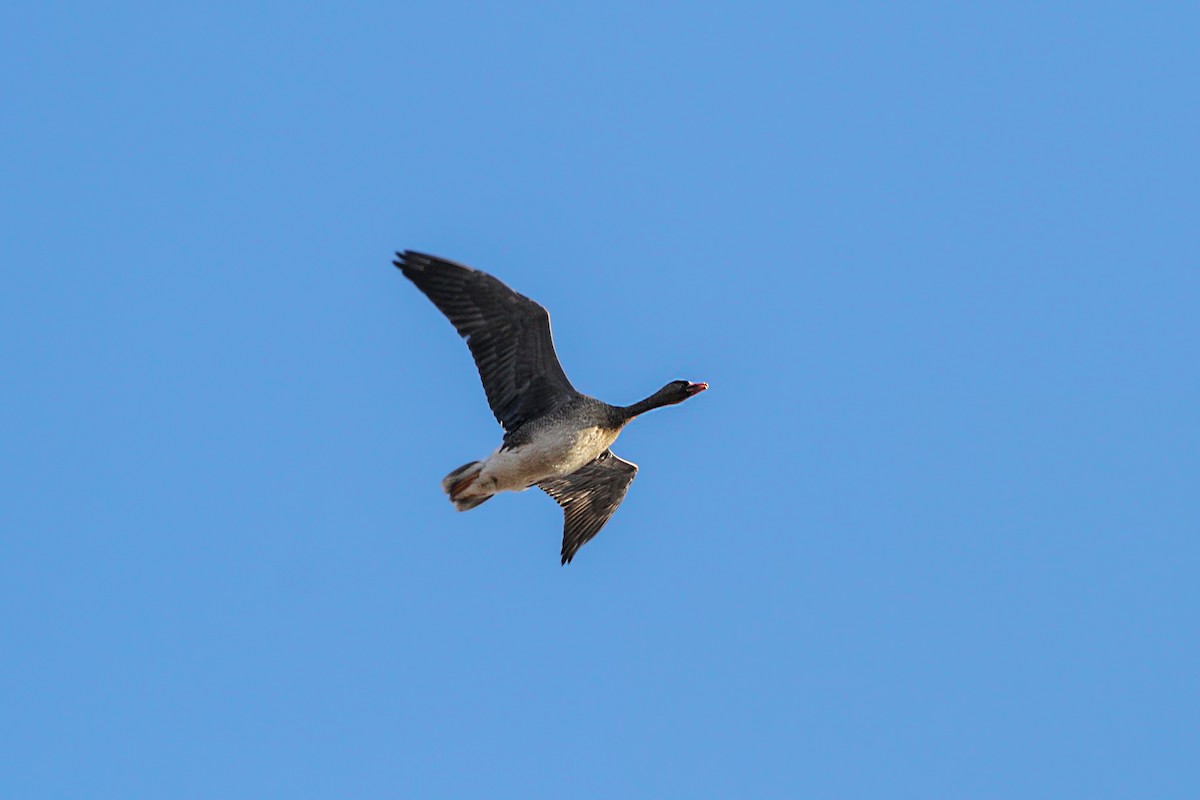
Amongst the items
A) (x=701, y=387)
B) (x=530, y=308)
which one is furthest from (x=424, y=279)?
(x=701, y=387)

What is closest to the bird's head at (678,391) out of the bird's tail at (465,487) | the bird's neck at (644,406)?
the bird's neck at (644,406)

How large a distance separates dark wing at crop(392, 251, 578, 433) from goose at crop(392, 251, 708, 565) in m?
0.01

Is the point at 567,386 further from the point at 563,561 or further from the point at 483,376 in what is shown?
the point at 563,561

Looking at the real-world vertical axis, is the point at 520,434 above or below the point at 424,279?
below

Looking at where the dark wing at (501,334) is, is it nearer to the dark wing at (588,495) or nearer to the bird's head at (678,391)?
the bird's head at (678,391)

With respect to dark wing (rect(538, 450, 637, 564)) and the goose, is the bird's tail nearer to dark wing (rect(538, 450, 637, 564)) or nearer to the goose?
the goose

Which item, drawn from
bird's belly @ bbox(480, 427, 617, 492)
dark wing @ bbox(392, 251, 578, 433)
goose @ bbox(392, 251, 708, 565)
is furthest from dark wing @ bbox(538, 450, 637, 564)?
dark wing @ bbox(392, 251, 578, 433)

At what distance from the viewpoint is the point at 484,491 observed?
21.2 m

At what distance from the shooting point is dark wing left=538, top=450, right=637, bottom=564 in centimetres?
2319

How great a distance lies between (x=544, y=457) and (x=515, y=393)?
115 cm

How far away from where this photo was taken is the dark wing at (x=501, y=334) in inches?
802

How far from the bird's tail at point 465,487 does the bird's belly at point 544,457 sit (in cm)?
15

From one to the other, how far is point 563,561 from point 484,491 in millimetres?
2434

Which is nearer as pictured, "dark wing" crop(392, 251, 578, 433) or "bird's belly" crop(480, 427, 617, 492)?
"dark wing" crop(392, 251, 578, 433)
